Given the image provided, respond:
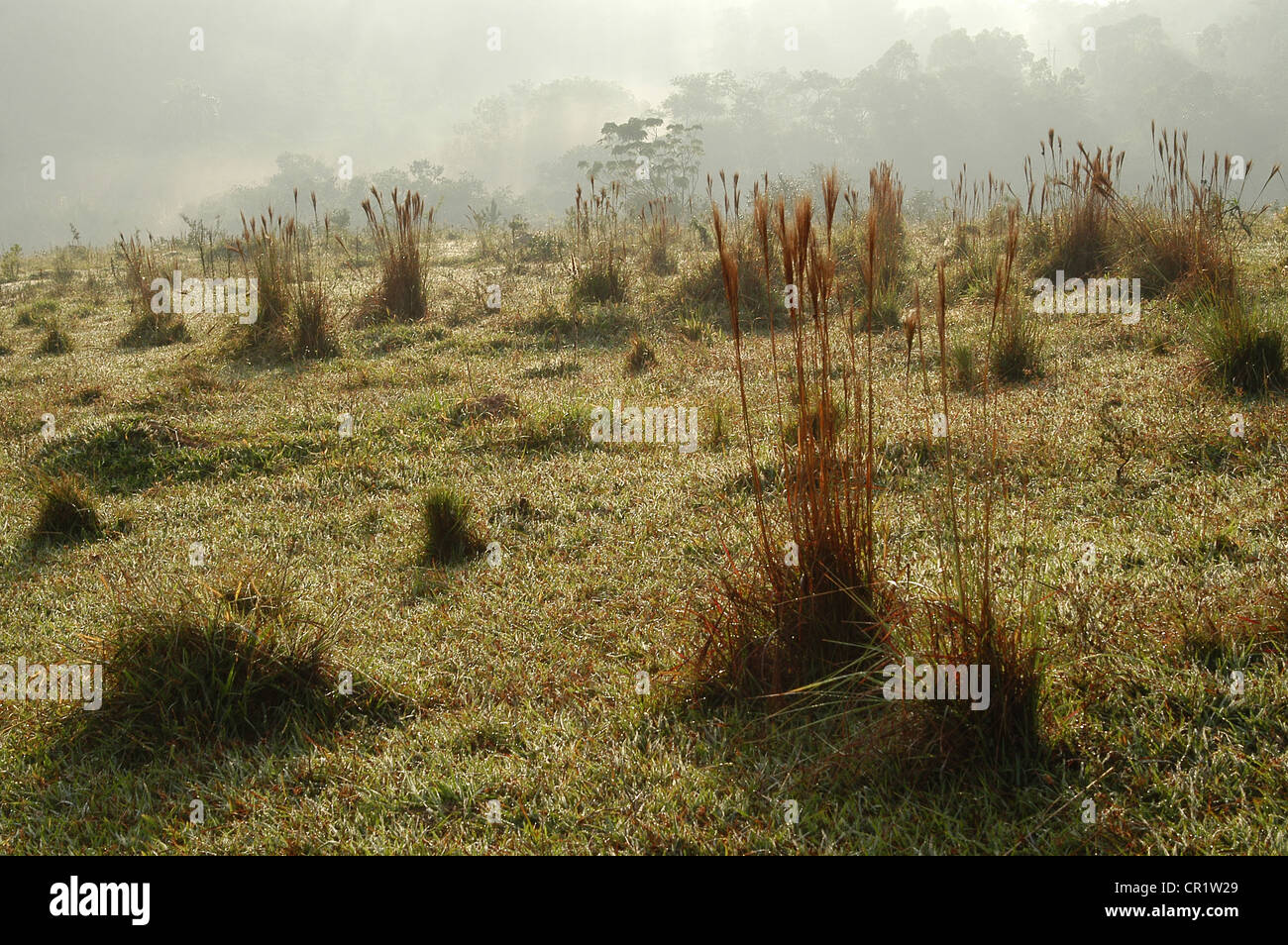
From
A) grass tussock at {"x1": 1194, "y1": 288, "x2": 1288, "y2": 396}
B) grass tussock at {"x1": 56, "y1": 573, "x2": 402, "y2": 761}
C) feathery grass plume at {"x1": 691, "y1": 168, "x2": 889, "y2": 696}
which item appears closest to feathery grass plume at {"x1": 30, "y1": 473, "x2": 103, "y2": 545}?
grass tussock at {"x1": 56, "y1": 573, "x2": 402, "y2": 761}

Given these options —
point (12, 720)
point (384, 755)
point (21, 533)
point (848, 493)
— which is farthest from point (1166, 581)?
point (21, 533)

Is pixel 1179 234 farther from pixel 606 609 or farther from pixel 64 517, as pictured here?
pixel 64 517

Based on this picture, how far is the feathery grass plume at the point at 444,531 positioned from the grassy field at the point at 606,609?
6cm

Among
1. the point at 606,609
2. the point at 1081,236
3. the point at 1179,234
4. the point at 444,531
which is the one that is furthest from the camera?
the point at 1081,236

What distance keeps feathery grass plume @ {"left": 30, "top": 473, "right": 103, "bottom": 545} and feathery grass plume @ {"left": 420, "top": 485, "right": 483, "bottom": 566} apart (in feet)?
5.48

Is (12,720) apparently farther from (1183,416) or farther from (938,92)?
(938,92)

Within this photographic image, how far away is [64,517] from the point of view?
4059 mm

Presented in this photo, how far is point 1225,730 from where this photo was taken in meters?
1.97

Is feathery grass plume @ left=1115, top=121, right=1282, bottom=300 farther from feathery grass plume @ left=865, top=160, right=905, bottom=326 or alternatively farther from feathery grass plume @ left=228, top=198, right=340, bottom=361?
feathery grass plume @ left=228, top=198, right=340, bottom=361

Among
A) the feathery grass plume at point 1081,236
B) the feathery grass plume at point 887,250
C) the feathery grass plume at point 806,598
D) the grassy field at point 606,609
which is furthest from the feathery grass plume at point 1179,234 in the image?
the feathery grass plume at point 806,598

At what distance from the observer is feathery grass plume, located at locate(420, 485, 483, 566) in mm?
3666

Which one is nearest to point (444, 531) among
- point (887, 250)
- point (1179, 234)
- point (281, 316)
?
point (281, 316)

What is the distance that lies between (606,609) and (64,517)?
2797 millimetres

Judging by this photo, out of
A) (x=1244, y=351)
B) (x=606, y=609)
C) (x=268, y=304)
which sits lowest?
(x=606, y=609)
